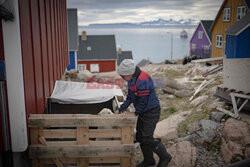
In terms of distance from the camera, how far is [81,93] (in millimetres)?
7848

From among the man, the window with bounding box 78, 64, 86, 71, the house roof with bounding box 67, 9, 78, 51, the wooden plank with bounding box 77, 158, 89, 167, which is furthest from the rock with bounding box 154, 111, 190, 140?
the window with bounding box 78, 64, 86, 71

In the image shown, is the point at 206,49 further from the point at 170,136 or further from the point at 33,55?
the point at 33,55

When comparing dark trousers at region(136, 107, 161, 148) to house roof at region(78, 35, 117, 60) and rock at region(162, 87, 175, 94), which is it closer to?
rock at region(162, 87, 175, 94)

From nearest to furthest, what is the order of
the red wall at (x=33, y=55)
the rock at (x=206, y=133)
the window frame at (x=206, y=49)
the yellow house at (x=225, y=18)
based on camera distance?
1. the red wall at (x=33, y=55)
2. the rock at (x=206, y=133)
3. the yellow house at (x=225, y=18)
4. the window frame at (x=206, y=49)

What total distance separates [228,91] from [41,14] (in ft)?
19.6

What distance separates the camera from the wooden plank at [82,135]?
172 inches

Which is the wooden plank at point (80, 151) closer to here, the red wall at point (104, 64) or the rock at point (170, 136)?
the rock at point (170, 136)

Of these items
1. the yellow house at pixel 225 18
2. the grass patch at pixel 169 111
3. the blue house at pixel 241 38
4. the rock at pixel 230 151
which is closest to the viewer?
the rock at pixel 230 151

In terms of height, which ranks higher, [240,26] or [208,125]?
[240,26]

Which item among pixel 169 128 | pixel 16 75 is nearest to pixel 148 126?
pixel 16 75

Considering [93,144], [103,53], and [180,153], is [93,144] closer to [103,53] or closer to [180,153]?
[180,153]

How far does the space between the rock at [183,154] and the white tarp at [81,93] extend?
2.64 metres

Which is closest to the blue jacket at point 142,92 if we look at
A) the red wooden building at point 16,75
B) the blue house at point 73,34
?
the red wooden building at point 16,75

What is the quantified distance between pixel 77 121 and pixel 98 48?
37.5 meters
